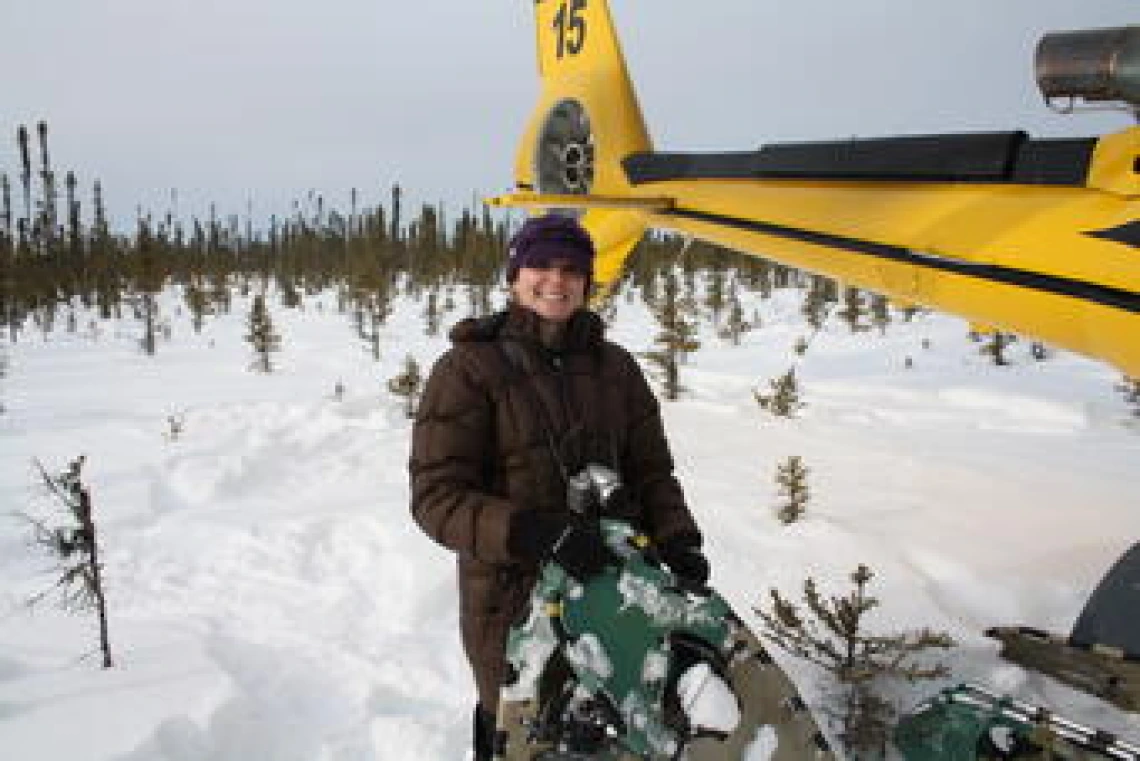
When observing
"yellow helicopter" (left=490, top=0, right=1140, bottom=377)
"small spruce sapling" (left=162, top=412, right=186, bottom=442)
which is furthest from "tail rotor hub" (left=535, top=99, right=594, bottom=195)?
"small spruce sapling" (left=162, top=412, right=186, bottom=442)

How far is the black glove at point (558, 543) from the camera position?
2008 mm

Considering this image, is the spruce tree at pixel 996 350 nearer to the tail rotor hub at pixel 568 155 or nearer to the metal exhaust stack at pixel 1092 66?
the tail rotor hub at pixel 568 155

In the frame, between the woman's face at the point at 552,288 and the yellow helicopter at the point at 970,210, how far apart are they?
2.01 m

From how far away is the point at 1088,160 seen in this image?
134 inches

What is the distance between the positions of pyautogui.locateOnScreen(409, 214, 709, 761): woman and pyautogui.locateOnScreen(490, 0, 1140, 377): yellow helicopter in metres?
2.05

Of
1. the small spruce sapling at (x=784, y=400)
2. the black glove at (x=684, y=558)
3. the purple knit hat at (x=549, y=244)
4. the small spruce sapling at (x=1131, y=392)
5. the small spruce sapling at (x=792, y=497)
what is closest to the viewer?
the purple knit hat at (x=549, y=244)

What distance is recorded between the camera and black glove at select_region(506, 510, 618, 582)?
6.59ft

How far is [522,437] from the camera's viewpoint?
7.24 feet

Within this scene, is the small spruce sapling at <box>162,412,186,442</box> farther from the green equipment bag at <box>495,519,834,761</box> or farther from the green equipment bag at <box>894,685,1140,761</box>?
the green equipment bag at <box>894,685,1140,761</box>

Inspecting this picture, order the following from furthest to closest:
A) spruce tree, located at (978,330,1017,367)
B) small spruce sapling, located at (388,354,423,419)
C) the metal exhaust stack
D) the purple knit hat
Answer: spruce tree, located at (978,330,1017,367)
small spruce sapling, located at (388,354,423,419)
the metal exhaust stack
the purple knit hat

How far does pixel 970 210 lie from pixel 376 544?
160 inches

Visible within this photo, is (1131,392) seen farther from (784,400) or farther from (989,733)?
(989,733)

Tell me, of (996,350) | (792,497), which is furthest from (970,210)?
(996,350)

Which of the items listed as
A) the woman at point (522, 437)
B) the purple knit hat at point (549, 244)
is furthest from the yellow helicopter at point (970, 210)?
the woman at point (522, 437)
